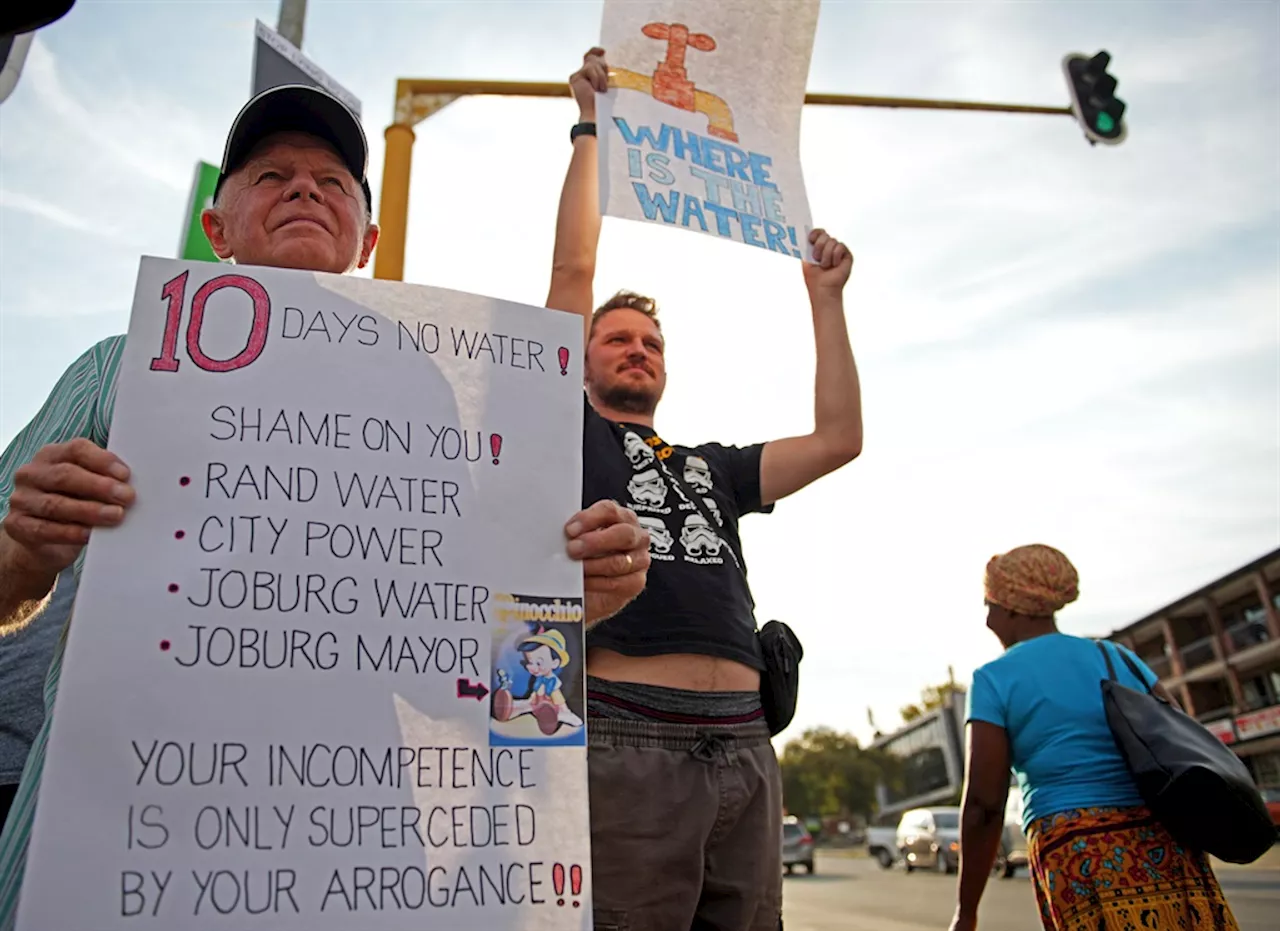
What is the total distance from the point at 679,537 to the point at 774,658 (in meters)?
0.38

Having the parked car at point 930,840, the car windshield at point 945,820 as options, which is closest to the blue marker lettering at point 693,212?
the parked car at point 930,840

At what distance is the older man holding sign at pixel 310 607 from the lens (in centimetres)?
110

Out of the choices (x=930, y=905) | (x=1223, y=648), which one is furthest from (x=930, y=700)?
(x=930, y=905)

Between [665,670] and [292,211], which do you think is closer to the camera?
[292,211]

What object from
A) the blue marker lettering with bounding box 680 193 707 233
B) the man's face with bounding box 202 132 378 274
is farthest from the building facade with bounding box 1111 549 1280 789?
the man's face with bounding box 202 132 378 274

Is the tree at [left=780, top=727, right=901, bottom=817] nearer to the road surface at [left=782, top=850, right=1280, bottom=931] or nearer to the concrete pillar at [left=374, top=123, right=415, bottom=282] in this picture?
the road surface at [left=782, top=850, right=1280, bottom=931]

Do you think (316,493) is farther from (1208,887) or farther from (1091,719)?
(1208,887)

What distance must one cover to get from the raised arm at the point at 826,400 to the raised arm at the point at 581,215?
688mm

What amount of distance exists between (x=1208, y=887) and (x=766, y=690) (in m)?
1.32

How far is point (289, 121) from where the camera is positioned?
6.07 ft

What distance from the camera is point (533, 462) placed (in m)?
1.43

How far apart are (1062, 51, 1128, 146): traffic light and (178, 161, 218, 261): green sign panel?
5.03m

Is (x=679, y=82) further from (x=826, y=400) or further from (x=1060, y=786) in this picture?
(x=1060, y=786)

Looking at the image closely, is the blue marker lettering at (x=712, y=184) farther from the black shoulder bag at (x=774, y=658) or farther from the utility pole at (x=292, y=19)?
the utility pole at (x=292, y=19)
